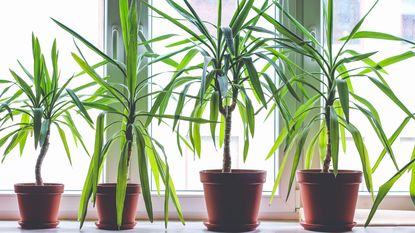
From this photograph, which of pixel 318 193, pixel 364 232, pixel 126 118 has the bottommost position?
pixel 364 232

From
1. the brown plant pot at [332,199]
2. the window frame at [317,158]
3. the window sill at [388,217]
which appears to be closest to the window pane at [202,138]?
the window frame at [317,158]

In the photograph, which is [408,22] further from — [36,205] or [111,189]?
[36,205]

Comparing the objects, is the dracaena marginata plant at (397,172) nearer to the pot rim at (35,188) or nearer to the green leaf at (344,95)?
the green leaf at (344,95)

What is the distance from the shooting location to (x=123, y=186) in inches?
70.9

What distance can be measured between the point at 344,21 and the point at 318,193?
817 millimetres

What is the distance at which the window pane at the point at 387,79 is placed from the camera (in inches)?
90.7

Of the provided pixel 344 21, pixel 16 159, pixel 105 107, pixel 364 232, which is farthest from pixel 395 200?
pixel 16 159

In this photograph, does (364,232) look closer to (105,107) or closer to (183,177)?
(183,177)

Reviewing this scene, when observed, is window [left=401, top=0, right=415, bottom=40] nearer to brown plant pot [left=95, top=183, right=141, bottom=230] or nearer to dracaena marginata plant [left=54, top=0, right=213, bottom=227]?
dracaena marginata plant [left=54, top=0, right=213, bottom=227]

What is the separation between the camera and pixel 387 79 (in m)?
2.30

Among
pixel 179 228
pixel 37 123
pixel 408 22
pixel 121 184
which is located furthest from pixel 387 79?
pixel 37 123

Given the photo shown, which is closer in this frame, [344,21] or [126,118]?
[126,118]

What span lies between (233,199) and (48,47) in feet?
3.39

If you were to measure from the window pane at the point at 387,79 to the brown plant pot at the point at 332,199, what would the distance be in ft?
1.62
